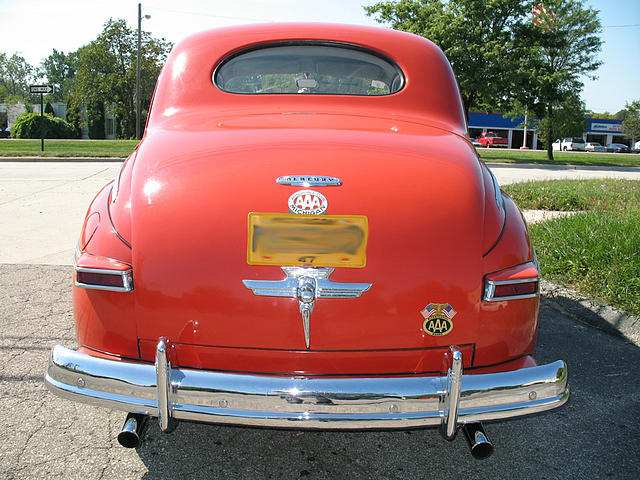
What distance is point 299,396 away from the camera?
164 centimetres

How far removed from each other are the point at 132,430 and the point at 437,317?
3.57ft

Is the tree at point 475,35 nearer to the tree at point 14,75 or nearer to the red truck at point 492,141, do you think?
the red truck at point 492,141

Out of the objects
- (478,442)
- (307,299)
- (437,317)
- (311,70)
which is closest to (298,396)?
(307,299)

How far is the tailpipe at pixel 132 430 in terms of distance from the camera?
182 cm

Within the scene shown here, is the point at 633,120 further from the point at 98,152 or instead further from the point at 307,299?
the point at 307,299

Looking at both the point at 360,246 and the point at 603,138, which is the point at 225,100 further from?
the point at 603,138

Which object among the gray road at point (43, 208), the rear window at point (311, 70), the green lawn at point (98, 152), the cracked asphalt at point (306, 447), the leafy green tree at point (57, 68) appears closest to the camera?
the cracked asphalt at point (306, 447)

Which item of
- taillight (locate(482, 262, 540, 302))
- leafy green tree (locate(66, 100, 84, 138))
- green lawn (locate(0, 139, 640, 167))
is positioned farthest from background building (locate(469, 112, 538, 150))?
taillight (locate(482, 262, 540, 302))

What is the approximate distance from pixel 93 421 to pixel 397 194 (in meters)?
1.74

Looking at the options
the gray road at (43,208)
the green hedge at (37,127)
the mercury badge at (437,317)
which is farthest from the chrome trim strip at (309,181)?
the green hedge at (37,127)

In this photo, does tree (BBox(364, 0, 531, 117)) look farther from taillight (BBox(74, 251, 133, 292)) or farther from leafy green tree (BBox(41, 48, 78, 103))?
leafy green tree (BBox(41, 48, 78, 103))

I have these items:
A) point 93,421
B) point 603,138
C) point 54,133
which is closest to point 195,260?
point 93,421

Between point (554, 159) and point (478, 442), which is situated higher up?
point (554, 159)

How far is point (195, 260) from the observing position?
1.79m
